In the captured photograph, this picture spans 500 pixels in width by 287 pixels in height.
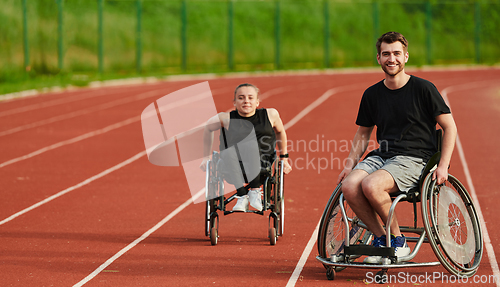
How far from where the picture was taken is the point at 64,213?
7.30 meters

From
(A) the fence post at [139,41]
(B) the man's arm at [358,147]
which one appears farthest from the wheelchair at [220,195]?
(A) the fence post at [139,41]

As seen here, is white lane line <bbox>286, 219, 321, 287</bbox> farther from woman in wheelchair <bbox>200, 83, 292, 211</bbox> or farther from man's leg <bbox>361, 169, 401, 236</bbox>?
man's leg <bbox>361, 169, 401, 236</bbox>

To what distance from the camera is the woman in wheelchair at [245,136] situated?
5.86 meters

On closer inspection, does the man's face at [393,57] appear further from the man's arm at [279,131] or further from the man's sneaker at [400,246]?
the man's arm at [279,131]

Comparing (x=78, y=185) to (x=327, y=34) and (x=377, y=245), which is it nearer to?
(x=377, y=245)

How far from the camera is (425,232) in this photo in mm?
4523

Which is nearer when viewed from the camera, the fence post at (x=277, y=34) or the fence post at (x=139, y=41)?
the fence post at (x=139, y=41)

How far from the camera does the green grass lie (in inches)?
913

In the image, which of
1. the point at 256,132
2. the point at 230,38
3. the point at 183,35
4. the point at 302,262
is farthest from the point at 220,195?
the point at 230,38

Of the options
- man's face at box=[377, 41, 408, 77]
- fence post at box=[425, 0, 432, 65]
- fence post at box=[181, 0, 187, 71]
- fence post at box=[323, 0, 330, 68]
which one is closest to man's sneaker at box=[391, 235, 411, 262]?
man's face at box=[377, 41, 408, 77]

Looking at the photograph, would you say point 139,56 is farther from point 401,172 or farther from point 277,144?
point 401,172

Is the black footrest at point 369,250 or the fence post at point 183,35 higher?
the fence post at point 183,35

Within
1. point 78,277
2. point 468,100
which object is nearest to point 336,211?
point 78,277

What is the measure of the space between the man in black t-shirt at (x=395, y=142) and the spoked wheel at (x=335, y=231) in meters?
0.19
